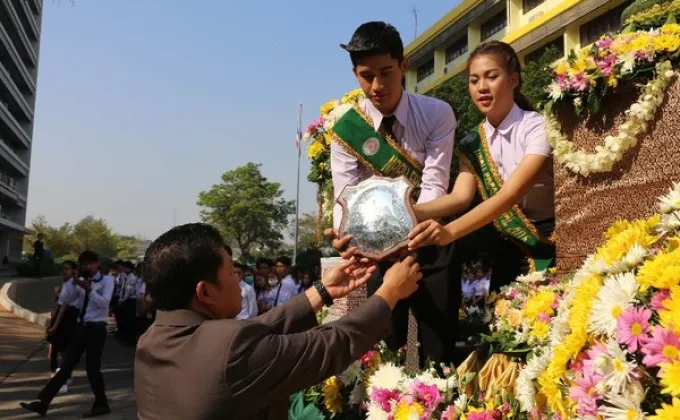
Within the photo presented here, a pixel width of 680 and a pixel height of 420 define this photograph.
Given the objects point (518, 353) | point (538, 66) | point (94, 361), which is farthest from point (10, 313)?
point (518, 353)

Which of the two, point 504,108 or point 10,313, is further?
point 10,313

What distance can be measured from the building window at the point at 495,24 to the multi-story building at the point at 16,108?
27.0 m

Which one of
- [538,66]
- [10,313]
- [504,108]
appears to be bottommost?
[10,313]

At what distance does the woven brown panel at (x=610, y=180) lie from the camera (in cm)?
226

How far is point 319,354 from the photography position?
1707mm

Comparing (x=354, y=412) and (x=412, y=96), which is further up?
(x=412, y=96)

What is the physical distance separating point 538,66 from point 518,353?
688 inches

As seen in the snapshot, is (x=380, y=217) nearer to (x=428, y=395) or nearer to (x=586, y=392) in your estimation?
(x=428, y=395)

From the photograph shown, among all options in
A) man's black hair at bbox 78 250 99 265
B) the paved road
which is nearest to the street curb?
the paved road

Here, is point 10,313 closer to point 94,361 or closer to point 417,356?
point 94,361

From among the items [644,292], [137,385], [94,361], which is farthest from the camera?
[94,361]

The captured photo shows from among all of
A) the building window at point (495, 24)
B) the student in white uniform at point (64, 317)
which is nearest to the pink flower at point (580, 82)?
the student in white uniform at point (64, 317)

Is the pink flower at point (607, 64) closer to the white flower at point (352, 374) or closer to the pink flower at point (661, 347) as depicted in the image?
the pink flower at point (661, 347)

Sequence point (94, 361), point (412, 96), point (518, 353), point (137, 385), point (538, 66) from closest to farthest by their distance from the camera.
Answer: point (137, 385) → point (518, 353) → point (412, 96) → point (94, 361) → point (538, 66)
